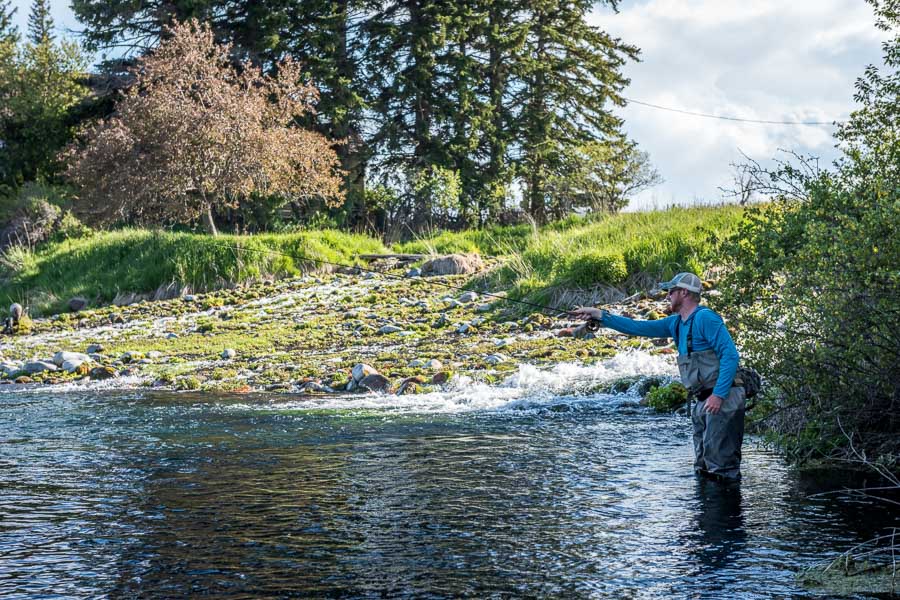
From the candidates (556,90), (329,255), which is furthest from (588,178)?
(329,255)

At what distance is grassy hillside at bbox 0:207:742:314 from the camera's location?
680 inches

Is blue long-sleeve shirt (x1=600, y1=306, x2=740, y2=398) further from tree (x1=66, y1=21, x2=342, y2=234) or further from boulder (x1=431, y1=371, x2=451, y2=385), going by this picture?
tree (x1=66, y1=21, x2=342, y2=234)

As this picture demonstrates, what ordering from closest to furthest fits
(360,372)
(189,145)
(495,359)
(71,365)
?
(360,372) < (495,359) < (71,365) < (189,145)

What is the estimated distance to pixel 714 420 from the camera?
7.13 metres

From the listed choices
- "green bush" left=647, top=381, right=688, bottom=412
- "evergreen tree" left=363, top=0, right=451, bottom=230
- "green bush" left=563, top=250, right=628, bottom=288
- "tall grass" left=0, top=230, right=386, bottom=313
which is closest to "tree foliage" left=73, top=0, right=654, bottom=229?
"evergreen tree" left=363, top=0, right=451, bottom=230

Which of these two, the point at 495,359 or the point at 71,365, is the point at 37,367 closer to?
the point at 71,365

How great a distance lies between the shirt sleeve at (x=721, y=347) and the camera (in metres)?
6.96

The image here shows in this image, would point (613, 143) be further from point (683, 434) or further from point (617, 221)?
point (683, 434)

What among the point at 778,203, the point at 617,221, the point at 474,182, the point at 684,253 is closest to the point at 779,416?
the point at 778,203

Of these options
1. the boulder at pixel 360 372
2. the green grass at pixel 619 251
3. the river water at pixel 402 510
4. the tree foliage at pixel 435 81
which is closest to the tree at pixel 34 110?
the tree foliage at pixel 435 81

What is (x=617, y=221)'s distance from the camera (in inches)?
851

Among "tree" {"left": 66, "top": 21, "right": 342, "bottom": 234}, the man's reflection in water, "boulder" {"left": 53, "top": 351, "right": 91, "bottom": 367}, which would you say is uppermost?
"tree" {"left": 66, "top": 21, "right": 342, "bottom": 234}

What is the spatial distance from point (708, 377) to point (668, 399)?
3.15m

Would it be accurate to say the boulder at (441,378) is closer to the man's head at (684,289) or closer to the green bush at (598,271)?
the green bush at (598,271)
